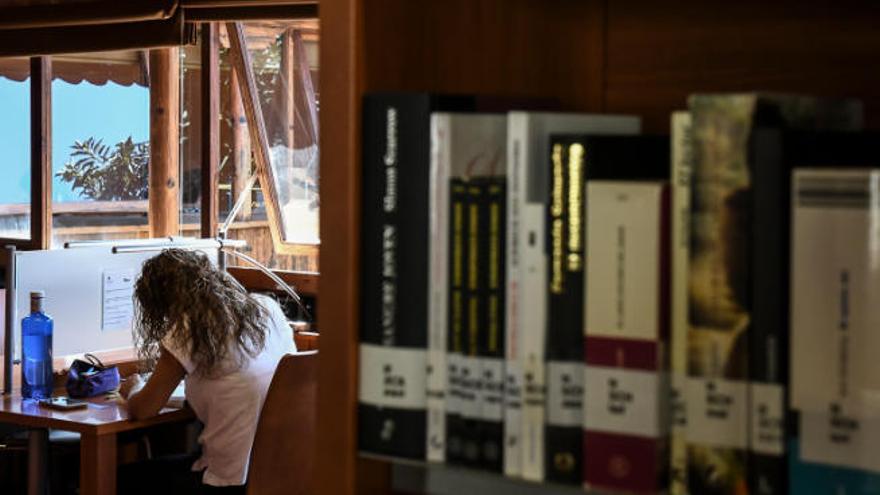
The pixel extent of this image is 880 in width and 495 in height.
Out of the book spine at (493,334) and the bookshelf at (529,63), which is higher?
the bookshelf at (529,63)

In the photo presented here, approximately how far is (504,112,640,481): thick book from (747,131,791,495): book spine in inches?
6.8

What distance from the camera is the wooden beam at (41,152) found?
5938 millimetres

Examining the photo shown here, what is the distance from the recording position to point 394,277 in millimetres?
1149

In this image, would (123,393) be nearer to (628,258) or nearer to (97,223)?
(97,223)

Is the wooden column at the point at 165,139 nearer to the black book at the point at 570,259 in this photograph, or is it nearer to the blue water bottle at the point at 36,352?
the blue water bottle at the point at 36,352

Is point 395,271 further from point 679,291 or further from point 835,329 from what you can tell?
point 835,329

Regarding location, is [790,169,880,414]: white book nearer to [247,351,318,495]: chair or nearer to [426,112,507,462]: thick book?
[426,112,507,462]: thick book

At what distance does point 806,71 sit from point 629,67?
0.20m

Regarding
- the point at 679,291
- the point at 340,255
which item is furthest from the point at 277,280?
the point at 679,291

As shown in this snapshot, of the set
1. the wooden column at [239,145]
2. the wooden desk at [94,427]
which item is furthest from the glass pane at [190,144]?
the wooden desk at [94,427]

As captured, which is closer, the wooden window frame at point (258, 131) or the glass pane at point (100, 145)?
the wooden window frame at point (258, 131)

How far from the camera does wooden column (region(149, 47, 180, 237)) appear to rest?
555cm

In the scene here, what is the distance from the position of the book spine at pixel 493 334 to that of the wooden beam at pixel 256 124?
4272 mm

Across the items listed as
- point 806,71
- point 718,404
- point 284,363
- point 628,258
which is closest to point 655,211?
point 628,258
